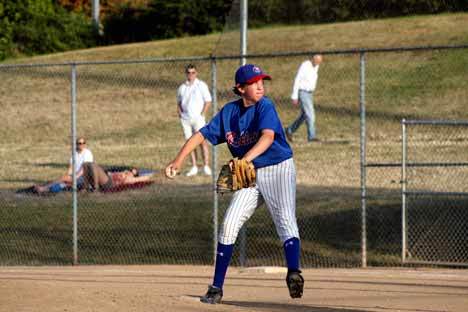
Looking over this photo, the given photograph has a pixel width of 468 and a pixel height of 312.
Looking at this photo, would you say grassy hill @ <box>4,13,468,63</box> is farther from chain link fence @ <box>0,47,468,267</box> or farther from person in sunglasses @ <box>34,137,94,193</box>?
person in sunglasses @ <box>34,137,94,193</box>

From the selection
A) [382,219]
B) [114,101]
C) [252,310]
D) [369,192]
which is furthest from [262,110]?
[114,101]

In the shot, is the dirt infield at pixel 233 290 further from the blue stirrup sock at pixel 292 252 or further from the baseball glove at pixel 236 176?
the baseball glove at pixel 236 176

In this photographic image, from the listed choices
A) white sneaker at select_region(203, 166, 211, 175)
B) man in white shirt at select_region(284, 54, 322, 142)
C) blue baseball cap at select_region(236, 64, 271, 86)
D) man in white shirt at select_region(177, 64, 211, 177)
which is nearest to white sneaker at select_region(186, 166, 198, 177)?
white sneaker at select_region(203, 166, 211, 175)

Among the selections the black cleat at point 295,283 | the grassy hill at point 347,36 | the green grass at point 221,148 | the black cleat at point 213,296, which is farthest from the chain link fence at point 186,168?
the black cleat at point 295,283

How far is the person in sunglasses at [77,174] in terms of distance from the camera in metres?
15.6

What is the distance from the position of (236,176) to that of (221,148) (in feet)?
28.4

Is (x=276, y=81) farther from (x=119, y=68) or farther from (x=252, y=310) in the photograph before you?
(x=252, y=310)

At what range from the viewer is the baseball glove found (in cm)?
845

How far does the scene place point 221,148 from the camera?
17.2m

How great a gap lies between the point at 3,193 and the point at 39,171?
173cm

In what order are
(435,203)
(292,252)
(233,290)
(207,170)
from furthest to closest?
(207,170) < (435,203) < (233,290) < (292,252)

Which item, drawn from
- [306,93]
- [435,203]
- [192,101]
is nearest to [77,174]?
[192,101]

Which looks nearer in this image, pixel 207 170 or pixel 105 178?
pixel 105 178

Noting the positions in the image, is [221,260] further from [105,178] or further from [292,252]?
[105,178]
